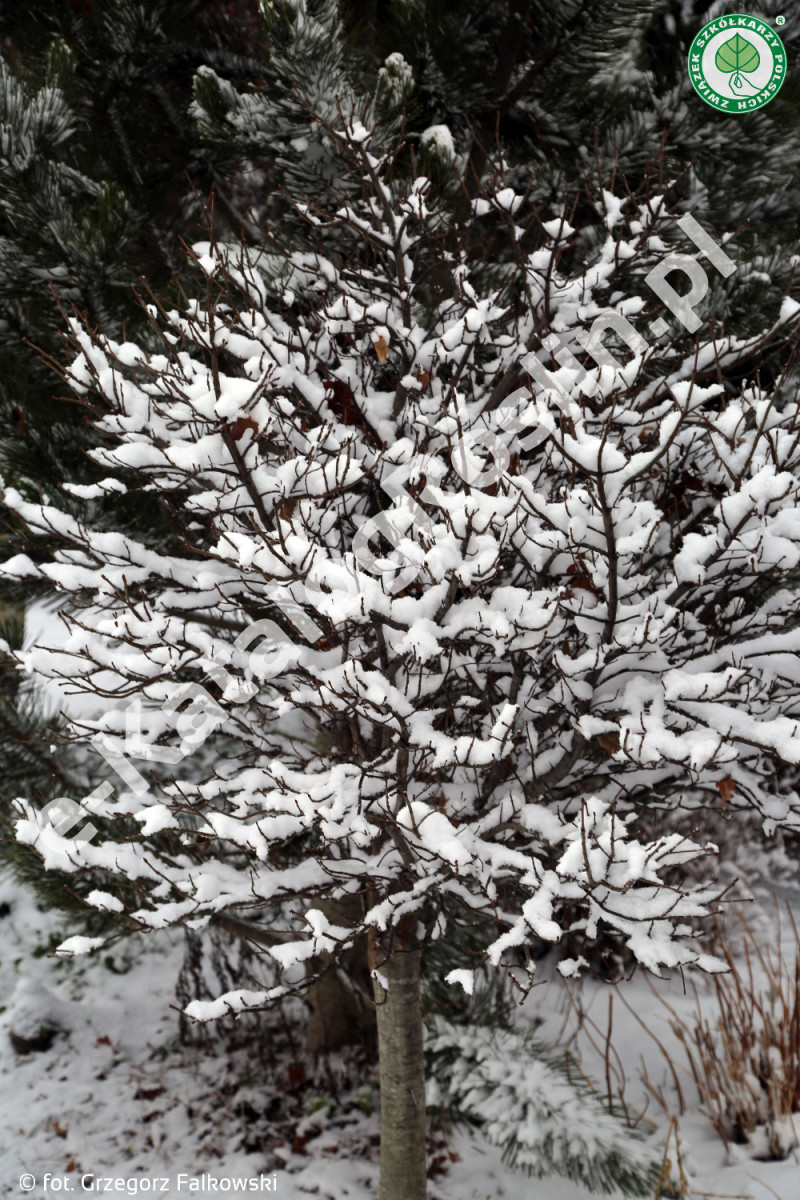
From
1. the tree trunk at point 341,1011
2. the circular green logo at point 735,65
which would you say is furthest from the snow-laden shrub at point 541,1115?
the circular green logo at point 735,65

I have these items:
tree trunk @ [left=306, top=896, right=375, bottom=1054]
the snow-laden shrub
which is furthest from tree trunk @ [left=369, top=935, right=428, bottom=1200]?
Result: tree trunk @ [left=306, top=896, right=375, bottom=1054]

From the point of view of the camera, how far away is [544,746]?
2166 mm

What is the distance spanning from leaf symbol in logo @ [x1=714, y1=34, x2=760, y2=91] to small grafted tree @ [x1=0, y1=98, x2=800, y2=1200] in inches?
44.4

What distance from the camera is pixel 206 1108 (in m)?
3.48

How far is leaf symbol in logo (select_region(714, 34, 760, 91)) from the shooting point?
268 cm

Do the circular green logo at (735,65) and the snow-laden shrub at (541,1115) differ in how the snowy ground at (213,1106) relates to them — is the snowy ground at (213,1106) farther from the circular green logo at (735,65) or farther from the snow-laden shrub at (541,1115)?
the circular green logo at (735,65)

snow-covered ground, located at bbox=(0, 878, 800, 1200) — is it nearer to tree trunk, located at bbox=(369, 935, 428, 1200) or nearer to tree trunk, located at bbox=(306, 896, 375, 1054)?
tree trunk, located at bbox=(306, 896, 375, 1054)

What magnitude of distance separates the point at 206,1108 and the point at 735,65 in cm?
495

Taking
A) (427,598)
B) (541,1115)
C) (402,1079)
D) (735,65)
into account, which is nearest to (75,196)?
(427,598)

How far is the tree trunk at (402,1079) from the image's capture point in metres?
2.34

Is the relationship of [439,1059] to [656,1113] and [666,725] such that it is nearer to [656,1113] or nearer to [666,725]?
[656,1113]

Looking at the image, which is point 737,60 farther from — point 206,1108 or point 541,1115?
point 206,1108

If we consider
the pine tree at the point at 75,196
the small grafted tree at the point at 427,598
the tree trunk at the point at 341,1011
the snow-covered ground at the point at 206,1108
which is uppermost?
the pine tree at the point at 75,196

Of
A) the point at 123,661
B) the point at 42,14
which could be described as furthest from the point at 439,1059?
the point at 42,14
